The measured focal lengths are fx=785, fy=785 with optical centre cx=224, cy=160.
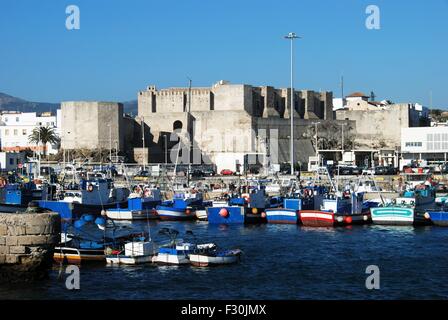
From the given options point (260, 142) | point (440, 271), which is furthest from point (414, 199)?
point (260, 142)

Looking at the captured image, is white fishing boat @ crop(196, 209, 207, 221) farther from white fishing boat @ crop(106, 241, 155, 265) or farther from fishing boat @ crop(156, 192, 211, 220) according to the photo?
white fishing boat @ crop(106, 241, 155, 265)

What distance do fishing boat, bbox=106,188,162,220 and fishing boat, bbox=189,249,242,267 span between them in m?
12.5

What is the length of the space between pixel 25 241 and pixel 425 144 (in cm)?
4694

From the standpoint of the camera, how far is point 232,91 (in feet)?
208

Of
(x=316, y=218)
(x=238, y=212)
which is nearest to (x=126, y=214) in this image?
(x=238, y=212)

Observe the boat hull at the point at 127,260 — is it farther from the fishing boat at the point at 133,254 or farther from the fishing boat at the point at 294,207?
the fishing boat at the point at 294,207

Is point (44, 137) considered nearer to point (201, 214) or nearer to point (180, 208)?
point (180, 208)

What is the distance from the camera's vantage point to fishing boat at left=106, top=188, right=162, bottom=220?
1293 inches

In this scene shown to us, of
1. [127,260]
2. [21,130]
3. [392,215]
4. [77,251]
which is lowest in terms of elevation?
[127,260]

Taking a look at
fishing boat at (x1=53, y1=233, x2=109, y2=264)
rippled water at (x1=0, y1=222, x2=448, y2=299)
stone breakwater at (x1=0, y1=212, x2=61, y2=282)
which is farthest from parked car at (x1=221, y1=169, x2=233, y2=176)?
stone breakwater at (x1=0, y1=212, x2=61, y2=282)

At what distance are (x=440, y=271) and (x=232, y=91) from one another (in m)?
45.3

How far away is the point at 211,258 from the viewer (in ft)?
65.2
